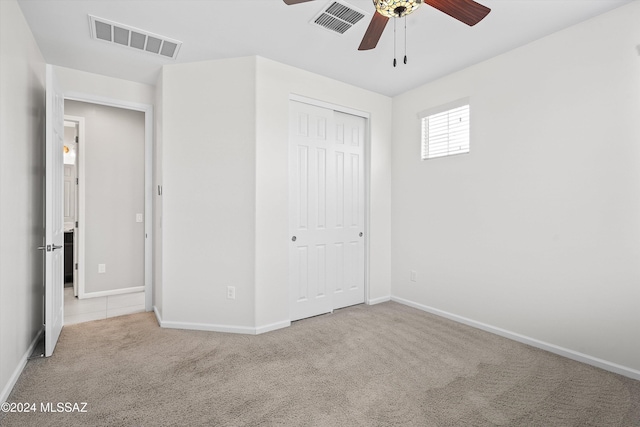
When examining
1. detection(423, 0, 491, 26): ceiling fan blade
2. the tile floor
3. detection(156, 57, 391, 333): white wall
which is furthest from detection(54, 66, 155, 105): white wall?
detection(423, 0, 491, 26): ceiling fan blade

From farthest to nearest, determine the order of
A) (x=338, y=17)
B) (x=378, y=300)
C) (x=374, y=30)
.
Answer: (x=378, y=300) < (x=338, y=17) < (x=374, y=30)

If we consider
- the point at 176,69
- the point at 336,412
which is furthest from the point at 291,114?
the point at 336,412

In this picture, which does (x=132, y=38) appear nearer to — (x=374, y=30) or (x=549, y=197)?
(x=374, y=30)

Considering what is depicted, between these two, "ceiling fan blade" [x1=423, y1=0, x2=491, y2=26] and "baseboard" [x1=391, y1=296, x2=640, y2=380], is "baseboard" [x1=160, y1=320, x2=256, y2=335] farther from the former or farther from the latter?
"ceiling fan blade" [x1=423, y1=0, x2=491, y2=26]

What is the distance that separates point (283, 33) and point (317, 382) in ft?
8.95

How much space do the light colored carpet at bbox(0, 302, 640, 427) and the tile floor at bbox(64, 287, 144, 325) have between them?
1.39ft

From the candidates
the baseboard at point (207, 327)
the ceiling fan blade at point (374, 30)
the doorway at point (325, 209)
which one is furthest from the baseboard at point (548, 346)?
the ceiling fan blade at point (374, 30)

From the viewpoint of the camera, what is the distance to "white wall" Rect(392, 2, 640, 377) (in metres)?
2.33

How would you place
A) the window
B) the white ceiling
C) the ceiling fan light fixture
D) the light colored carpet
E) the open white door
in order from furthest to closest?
the window
the open white door
the white ceiling
the light colored carpet
the ceiling fan light fixture

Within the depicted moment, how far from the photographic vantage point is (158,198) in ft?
11.1

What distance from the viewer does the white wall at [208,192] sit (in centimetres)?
310

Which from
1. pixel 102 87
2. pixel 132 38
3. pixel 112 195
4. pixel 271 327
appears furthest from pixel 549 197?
pixel 112 195

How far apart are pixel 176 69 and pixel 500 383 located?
387cm

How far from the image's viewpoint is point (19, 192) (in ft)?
7.52
